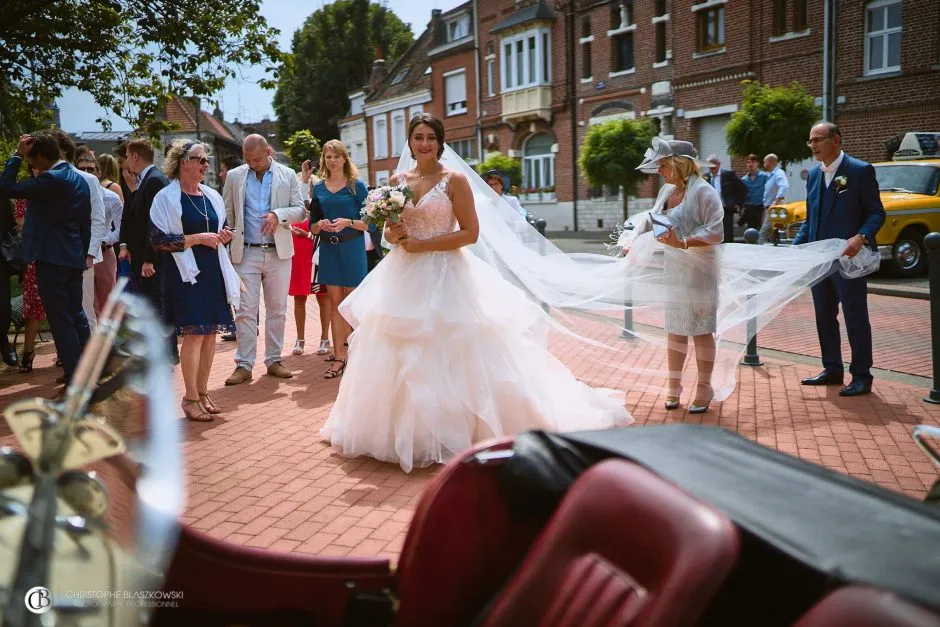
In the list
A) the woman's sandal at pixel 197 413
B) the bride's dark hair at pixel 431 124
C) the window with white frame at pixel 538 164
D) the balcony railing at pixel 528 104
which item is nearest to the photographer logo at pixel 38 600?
the bride's dark hair at pixel 431 124

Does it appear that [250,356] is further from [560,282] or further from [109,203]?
[560,282]

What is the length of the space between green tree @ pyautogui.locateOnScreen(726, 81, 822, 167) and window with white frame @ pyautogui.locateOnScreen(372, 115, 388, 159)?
30980 millimetres

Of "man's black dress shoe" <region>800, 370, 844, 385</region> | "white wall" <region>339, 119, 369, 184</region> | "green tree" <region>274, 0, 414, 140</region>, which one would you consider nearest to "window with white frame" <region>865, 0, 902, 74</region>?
"man's black dress shoe" <region>800, 370, 844, 385</region>

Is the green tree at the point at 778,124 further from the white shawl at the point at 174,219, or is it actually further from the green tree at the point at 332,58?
the green tree at the point at 332,58

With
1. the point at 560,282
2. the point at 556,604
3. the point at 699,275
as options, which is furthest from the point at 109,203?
the point at 556,604

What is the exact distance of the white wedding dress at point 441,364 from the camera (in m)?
4.91

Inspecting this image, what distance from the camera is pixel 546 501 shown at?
1855mm

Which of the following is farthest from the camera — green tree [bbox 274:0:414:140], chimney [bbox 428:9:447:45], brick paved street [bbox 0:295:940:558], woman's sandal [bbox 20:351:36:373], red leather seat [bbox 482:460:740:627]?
green tree [bbox 274:0:414:140]

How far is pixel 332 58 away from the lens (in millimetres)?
54969

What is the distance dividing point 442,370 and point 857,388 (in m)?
3.60

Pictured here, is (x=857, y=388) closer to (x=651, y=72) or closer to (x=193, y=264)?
(x=193, y=264)

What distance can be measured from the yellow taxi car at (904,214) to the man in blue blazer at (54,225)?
35.0 ft

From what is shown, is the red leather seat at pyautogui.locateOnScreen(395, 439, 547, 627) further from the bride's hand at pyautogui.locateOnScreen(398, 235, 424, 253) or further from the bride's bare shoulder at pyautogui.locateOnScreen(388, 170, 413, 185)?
the bride's bare shoulder at pyautogui.locateOnScreen(388, 170, 413, 185)

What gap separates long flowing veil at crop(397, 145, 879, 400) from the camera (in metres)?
5.95
